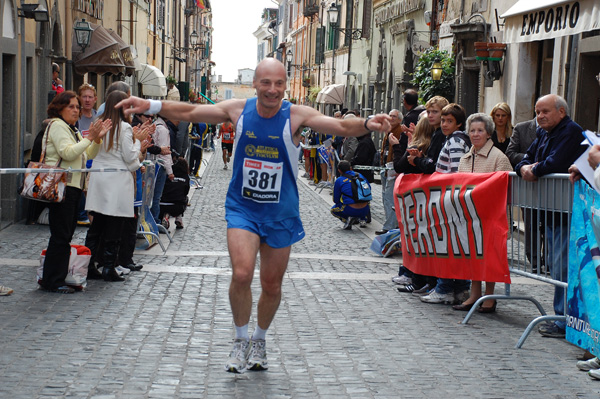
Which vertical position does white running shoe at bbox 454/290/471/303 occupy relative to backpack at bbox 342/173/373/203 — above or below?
below

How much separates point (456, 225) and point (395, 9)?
23.9 meters

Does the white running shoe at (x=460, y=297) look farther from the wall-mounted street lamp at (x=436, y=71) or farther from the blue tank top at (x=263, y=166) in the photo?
the wall-mounted street lamp at (x=436, y=71)

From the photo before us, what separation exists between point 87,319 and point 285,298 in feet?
6.30

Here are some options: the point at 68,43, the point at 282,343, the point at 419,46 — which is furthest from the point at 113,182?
the point at 419,46

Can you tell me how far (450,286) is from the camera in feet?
28.6

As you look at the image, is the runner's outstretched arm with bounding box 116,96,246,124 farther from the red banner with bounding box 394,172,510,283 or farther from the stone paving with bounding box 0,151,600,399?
the red banner with bounding box 394,172,510,283

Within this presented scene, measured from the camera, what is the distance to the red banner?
7.77m

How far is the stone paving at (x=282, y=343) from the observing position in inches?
221

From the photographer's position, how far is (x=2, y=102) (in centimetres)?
1398

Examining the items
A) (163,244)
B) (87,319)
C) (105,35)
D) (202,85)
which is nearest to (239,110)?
(87,319)

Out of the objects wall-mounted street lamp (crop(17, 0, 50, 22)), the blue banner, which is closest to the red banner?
the blue banner

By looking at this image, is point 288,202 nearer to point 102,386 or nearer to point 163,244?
point 102,386

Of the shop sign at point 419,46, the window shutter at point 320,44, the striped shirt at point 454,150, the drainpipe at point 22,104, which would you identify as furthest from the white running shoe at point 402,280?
the window shutter at point 320,44

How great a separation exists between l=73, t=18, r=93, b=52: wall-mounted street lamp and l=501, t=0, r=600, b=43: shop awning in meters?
9.33
